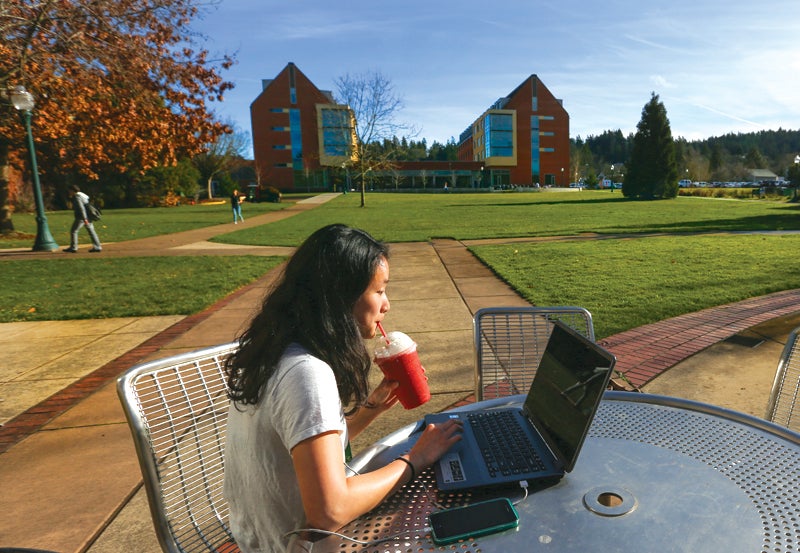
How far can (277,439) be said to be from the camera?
51.4 inches

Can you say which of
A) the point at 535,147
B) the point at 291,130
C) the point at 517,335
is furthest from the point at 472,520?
the point at 535,147

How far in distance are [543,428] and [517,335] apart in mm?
1284

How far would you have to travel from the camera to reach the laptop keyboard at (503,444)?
142 cm

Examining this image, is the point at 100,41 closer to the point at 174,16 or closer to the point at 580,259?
the point at 174,16

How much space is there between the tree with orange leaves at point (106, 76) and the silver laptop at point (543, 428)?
10508 mm

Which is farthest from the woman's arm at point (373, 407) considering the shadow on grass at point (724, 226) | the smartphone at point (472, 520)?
the shadow on grass at point (724, 226)

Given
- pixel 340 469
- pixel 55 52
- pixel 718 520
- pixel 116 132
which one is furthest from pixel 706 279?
pixel 116 132

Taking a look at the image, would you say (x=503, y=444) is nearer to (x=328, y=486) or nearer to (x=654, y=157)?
(x=328, y=486)

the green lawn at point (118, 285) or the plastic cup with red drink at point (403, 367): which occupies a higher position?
the plastic cup with red drink at point (403, 367)

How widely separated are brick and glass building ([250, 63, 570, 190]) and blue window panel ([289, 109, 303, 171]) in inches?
5.5

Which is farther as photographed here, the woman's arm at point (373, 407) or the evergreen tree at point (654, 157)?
the evergreen tree at point (654, 157)

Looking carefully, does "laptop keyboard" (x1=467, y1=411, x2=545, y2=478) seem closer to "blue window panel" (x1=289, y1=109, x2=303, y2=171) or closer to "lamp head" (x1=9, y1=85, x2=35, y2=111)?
"lamp head" (x1=9, y1=85, x2=35, y2=111)

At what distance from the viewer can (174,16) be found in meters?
10.6

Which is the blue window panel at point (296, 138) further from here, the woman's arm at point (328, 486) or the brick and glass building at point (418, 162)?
the woman's arm at point (328, 486)
